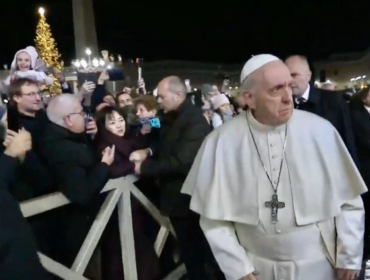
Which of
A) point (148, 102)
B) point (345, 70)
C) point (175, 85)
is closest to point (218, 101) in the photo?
point (148, 102)

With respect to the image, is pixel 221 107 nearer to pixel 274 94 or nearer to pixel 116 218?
pixel 116 218

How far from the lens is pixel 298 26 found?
46.2 feet

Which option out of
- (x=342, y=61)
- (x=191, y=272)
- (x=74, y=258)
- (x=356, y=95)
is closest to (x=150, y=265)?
(x=191, y=272)

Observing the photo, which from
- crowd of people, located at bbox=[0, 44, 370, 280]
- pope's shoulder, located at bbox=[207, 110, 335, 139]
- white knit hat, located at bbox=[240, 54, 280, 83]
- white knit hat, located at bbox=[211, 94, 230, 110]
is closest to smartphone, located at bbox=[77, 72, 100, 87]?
white knit hat, located at bbox=[211, 94, 230, 110]

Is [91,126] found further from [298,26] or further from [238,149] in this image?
[298,26]

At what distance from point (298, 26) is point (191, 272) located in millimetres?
10775

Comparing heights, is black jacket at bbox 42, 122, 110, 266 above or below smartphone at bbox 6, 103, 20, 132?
below

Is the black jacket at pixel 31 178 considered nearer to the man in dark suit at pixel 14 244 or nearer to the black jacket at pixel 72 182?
the black jacket at pixel 72 182

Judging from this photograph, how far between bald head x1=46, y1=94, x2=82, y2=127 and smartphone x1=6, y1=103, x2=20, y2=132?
25cm

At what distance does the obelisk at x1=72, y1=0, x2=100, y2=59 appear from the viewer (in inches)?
672

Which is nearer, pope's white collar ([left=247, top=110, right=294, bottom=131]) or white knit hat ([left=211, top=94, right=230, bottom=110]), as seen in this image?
pope's white collar ([left=247, top=110, right=294, bottom=131])

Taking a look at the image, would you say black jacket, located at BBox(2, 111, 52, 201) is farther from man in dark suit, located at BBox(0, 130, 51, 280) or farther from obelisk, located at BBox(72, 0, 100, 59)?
obelisk, located at BBox(72, 0, 100, 59)

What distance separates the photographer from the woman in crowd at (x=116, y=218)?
3.86 meters

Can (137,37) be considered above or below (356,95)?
above
